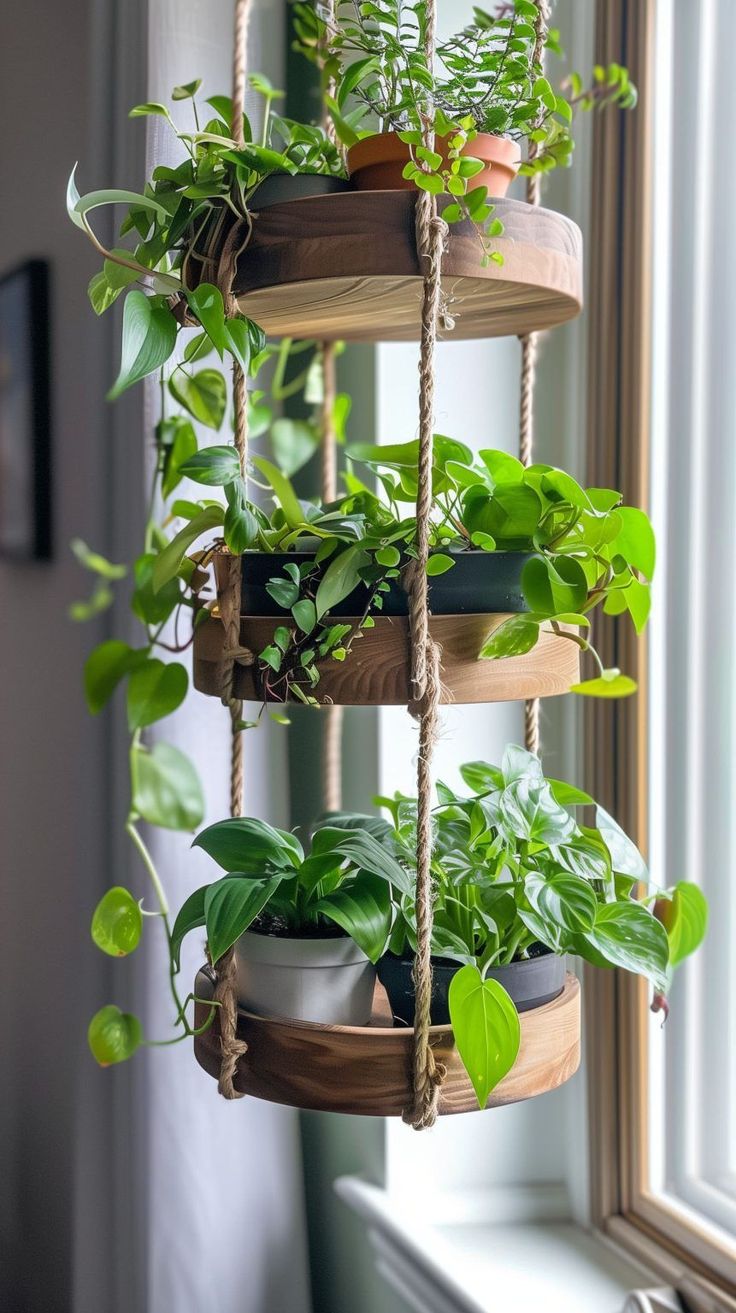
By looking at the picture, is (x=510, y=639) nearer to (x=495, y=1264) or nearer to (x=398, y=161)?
(x=398, y=161)

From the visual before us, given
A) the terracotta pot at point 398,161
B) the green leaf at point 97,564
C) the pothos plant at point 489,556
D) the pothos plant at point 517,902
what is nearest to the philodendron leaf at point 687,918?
the pothos plant at point 517,902

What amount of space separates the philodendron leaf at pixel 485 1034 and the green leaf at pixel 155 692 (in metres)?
0.45

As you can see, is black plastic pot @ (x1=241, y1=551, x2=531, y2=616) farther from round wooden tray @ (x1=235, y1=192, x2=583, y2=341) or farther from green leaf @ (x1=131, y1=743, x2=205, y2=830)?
green leaf @ (x1=131, y1=743, x2=205, y2=830)

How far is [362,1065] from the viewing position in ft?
2.31

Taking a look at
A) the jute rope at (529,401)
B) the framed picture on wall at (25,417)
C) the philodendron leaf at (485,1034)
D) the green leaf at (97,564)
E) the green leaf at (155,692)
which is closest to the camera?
the philodendron leaf at (485,1034)

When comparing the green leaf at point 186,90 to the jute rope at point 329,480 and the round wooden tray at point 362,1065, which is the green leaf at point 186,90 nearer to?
the jute rope at point 329,480

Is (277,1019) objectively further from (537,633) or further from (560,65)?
(560,65)

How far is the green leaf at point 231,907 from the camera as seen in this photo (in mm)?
715

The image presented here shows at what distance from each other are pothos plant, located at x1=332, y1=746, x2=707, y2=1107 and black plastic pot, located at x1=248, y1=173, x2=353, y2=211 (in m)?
0.42

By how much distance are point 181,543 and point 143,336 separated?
18 cm

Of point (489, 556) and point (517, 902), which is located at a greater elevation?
point (489, 556)

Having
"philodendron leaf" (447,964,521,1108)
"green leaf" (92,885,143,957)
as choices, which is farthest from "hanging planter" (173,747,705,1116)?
"green leaf" (92,885,143,957)

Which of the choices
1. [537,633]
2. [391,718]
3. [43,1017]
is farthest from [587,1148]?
[537,633]

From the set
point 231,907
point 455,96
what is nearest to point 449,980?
point 231,907
